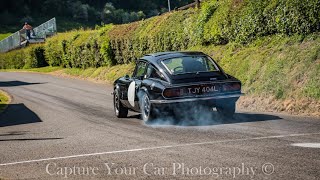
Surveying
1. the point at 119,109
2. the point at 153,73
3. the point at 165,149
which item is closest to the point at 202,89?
the point at 153,73

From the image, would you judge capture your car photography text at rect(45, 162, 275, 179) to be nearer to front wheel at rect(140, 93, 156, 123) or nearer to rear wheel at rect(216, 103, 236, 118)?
front wheel at rect(140, 93, 156, 123)

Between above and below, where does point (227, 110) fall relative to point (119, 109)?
above

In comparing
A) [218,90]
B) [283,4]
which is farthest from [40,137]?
[283,4]

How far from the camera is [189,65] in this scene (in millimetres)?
11359

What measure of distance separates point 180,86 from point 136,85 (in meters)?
1.74

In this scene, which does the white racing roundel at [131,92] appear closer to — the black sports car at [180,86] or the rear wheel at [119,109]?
the black sports car at [180,86]

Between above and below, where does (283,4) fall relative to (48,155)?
above

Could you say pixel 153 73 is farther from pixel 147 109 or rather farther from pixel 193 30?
pixel 193 30

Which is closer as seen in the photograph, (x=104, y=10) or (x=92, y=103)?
(x=92, y=103)

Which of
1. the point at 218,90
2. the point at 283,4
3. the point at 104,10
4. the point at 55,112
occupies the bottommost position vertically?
the point at 55,112

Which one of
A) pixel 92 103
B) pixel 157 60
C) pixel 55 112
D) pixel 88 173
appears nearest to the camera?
pixel 88 173

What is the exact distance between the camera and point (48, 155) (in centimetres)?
830

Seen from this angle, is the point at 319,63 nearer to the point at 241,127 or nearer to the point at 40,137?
the point at 241,127

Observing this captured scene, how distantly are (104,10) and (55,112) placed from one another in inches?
3204
